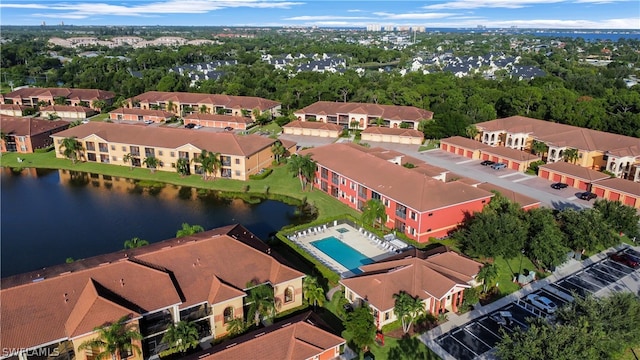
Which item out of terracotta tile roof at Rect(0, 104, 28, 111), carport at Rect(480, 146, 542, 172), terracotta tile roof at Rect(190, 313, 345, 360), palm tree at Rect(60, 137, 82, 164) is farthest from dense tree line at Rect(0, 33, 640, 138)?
terracotta tile roof at Rect(190, 313, 345, 360)

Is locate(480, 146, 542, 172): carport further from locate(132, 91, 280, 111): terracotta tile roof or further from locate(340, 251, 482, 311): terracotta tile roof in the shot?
locate(132, 91, 280, 111): terracotta tile roof

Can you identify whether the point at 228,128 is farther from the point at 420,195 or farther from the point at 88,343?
the point at 88,343

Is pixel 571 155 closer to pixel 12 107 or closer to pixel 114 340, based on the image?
pixel 114 340

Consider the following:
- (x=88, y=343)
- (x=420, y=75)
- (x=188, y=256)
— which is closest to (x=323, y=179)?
(x=188, y=256)

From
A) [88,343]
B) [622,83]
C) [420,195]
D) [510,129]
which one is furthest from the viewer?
[622,83]

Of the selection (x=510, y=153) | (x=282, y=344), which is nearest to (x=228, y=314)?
(x=282, y=344)

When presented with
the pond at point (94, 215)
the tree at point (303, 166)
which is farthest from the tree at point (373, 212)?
the tree at point (303, 166)
